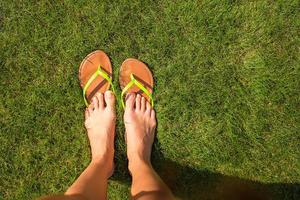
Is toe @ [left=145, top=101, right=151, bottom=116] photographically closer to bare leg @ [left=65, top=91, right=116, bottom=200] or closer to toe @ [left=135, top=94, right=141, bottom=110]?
toe @ [left=135, top=94, right=141, bottom=110]

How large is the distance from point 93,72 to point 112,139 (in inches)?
20.7

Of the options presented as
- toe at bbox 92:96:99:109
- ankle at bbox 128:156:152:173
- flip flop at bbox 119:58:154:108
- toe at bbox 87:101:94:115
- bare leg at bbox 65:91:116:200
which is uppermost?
flip flop at bbox 119:58:154:108

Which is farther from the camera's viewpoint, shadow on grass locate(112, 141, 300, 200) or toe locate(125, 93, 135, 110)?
toe locate(125, 93, 135, 110)

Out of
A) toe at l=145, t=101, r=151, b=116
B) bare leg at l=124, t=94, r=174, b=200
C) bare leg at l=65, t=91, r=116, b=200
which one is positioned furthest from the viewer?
toe at l=145, t=101, r=151, b=116

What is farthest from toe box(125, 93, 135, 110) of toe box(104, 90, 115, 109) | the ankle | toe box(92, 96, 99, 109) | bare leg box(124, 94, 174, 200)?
the ankle

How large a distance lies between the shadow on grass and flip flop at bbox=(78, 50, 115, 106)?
71 centimetres

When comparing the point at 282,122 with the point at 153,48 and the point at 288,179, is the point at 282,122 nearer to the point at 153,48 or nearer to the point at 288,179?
the point at 288,179

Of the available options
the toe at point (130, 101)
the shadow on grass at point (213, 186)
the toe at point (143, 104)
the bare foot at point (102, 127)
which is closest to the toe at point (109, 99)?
the bare foot at point (102, 127)

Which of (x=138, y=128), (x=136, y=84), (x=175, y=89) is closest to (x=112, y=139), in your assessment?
(x=138, y=128)

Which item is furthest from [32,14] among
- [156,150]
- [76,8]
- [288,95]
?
[288,95]

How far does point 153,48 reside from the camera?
2.87 m

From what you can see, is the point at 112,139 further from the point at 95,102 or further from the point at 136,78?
the point at 136,78

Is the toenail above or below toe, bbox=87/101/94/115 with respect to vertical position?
above

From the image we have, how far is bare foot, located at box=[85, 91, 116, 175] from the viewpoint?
2709 mm
